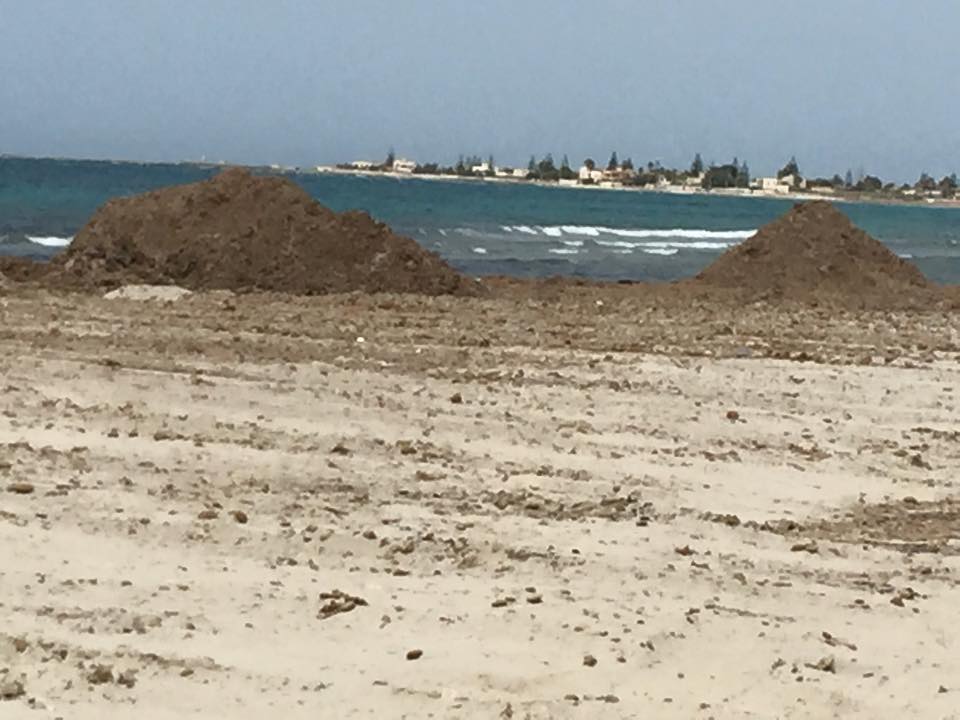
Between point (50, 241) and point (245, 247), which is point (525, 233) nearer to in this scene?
point (50, 241)

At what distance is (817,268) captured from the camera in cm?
2012

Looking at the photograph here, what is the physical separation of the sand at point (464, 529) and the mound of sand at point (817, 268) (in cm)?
670

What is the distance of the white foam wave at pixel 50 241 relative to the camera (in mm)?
27389

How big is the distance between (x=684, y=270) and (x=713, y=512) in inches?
910

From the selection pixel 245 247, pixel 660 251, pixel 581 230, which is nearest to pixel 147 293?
pixel 245 247

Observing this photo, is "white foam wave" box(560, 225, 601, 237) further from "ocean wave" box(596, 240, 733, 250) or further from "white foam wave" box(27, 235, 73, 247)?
"white foam wave" box(27, 235, 73, 247)

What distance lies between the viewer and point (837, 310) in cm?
1739

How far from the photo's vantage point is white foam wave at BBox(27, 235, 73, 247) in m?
27.4

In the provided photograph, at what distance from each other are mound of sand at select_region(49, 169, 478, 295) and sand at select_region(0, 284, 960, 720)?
171 inches

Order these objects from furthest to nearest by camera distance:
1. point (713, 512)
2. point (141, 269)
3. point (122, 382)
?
point (141, 269)
point (122, 382)
point (713, 512)

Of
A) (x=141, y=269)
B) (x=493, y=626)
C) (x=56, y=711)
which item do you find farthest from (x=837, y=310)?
(x=56, y=711)

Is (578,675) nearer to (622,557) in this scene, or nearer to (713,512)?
(622,557)

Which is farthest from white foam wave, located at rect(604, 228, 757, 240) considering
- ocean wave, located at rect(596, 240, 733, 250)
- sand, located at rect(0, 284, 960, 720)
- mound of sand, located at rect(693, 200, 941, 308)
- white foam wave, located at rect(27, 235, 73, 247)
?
sand, located at rect(0, 284, 960, 720)

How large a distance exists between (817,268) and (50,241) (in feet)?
52.7
